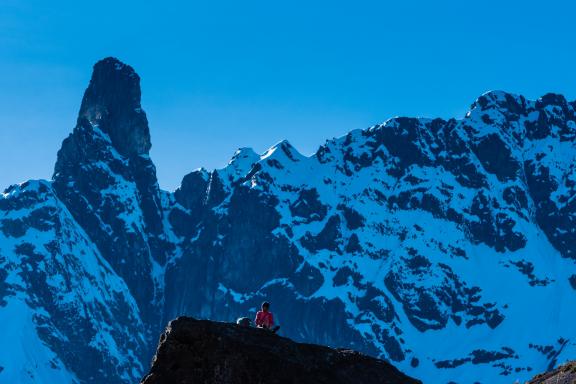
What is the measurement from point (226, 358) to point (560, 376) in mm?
7258

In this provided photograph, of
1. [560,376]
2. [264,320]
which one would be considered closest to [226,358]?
[264,320]

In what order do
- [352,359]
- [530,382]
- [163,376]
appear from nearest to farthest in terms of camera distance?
1. [163,376]
2. [352,359]
3. [530,382]

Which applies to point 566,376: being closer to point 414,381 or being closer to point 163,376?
point 414,381

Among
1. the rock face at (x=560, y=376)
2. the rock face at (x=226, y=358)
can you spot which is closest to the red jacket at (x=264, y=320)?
the rock face at (x=226, y=358)

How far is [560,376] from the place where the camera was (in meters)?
26.3

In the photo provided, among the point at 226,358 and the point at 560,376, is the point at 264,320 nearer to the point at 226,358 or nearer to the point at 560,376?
the point at 226,358

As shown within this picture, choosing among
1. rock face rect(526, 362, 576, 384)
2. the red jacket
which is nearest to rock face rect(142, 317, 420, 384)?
rock face rect(526, 362, 576, 384)

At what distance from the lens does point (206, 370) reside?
23.8 metres

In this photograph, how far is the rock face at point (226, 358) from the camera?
78.0ft

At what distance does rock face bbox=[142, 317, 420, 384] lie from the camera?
2377 centimetres

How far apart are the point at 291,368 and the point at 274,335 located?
831 millimetres

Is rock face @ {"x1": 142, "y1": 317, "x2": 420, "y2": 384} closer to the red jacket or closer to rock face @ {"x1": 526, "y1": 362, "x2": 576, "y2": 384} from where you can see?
rock face @ {"x1": 526, "y1": 362, "x2": 576, "y2": 384}

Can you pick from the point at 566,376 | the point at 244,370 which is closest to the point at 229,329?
the point at 244,370

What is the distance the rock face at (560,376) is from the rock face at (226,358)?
328cm
